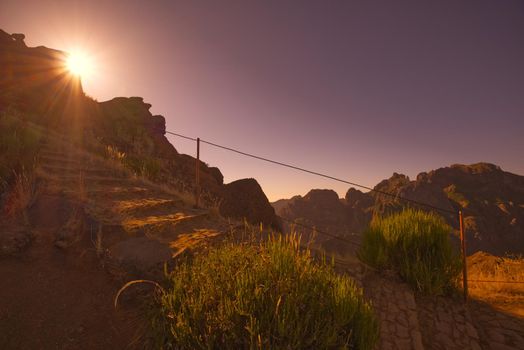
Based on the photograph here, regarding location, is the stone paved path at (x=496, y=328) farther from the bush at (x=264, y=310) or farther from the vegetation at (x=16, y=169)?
the vegetation at (x=16, y=169)

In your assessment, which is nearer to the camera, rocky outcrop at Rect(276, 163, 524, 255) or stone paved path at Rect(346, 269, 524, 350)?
stone paved path at Rect(346, 269, 524, 350)

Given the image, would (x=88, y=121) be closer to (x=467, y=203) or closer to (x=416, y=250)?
(x=416, y=250)

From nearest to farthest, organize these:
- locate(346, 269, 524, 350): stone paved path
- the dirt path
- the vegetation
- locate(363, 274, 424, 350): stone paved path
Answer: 1. the dirt path
2. locate(363, 274, 424, 350): stone paved path
3. locate(346, 269, 524, 350): stone paved path
4. the vegetation

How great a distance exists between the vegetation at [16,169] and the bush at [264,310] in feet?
10.8

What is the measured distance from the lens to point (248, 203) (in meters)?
14.3

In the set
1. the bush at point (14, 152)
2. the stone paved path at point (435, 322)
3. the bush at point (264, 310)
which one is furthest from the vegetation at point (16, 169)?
the stone paved path at point (435, 322)

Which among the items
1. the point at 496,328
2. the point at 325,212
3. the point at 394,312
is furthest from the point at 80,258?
the point at 325,212

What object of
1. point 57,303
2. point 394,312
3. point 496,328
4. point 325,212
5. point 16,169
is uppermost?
point 16,169

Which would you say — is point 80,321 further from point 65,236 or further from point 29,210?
point 29,210

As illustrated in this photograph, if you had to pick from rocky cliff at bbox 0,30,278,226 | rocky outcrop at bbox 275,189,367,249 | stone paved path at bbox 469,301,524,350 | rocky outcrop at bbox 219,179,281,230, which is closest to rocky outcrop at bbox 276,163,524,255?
rocky outcrop at bbox 275,189,367,249

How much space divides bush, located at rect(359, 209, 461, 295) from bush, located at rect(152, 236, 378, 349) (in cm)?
324

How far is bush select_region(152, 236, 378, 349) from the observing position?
6.97ft

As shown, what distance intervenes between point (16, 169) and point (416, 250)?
327 inches

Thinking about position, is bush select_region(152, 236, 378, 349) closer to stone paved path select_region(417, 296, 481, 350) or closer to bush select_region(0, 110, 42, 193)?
stone paved path select_region(417, 296, 481, 350)
